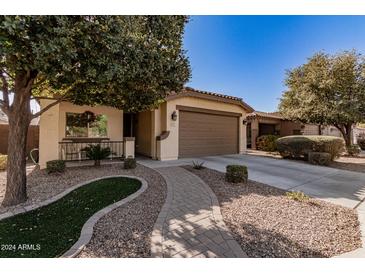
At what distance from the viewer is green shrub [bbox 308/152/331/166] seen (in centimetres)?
1049

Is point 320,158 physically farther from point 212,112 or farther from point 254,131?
point 254,131

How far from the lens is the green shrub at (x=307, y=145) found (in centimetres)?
1111

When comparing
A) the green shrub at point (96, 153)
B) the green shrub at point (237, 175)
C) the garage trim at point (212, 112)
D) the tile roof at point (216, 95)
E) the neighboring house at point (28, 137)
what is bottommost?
the green shrub at point (237, 175)

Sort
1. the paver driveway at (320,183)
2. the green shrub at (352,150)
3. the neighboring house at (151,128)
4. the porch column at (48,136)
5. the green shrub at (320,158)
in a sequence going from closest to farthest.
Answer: the paver driveway at (320,183) < the porch column at (48,136) < the neighboring house at (151,128) < the green shrub at (320,158) < the green shrub at (352,150)

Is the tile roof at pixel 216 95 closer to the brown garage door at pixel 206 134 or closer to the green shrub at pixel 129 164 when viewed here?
the brown garage door at pixel 206 134

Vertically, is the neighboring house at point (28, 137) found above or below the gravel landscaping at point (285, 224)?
above

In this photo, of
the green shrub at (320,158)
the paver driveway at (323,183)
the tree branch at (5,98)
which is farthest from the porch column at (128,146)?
the green shrub at (320,158)

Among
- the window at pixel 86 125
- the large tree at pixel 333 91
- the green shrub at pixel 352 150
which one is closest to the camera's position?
the window at pixel 86 125

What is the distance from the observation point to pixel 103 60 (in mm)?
3812

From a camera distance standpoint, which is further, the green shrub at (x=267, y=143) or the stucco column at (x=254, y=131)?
the stucco column at (x=254, y=131)

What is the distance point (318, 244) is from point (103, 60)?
5070 millimetres

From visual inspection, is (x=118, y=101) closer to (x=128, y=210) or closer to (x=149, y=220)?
(x=128, y=210)
